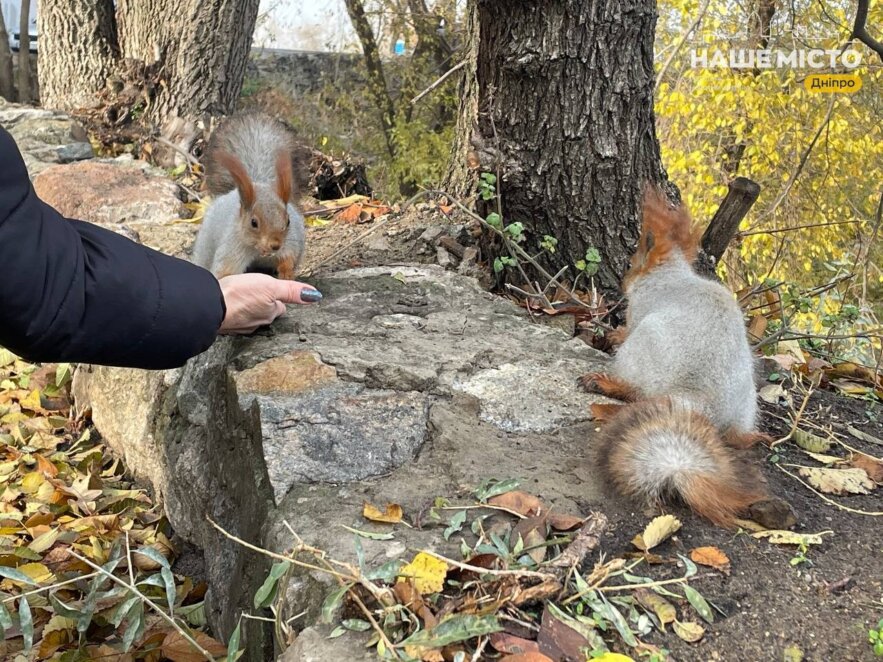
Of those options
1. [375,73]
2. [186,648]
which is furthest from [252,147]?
[375,73]

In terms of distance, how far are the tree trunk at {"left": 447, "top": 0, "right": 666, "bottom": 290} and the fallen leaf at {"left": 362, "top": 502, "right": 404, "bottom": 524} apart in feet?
4.86

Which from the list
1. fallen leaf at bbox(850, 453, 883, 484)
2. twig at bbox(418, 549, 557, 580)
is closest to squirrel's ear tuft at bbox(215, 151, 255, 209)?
twig at bbox(418, 549, 557, 580)

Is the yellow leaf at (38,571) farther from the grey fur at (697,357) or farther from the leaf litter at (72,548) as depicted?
the grey fur at (697,357)

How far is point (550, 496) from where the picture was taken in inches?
59.2

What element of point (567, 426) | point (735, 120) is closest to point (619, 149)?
point (567, 426)

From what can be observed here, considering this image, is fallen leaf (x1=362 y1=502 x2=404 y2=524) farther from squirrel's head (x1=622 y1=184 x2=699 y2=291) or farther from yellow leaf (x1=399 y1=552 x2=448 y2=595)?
squirrel's head (x1=622 y1=184 x2=699 y2=291)

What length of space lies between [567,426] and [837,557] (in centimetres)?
62

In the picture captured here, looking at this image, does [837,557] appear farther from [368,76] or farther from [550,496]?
[368,76]

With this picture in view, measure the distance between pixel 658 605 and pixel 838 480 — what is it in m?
0.70

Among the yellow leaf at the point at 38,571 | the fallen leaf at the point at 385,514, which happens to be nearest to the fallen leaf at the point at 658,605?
the fallen leaf at the point at 385,514

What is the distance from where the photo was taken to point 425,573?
3.96ft

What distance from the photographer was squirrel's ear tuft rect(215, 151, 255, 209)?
2.25m

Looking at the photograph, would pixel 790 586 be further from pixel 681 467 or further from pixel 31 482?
pixel 31 482

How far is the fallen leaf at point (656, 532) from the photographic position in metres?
1.35
